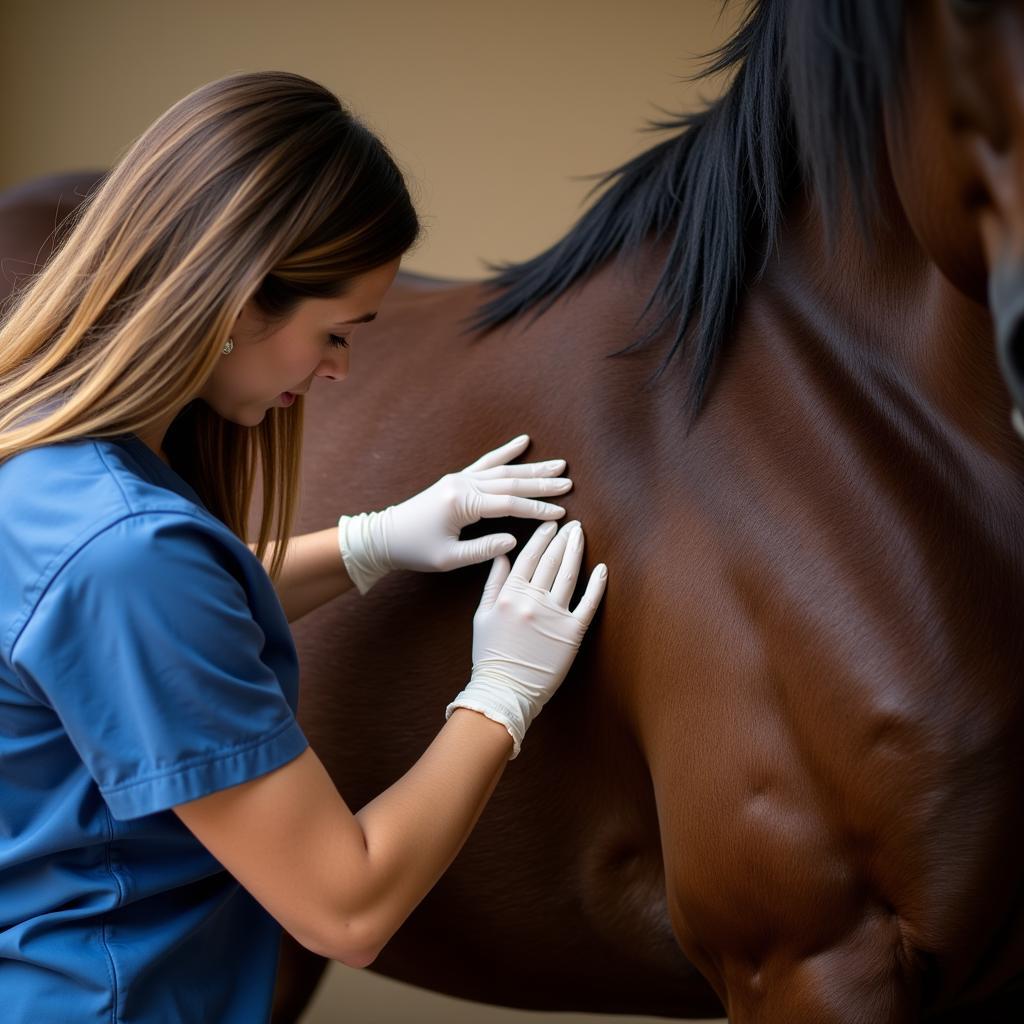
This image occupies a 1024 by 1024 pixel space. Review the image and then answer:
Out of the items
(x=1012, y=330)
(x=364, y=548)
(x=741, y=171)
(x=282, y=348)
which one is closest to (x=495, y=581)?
(x=364, y=548)

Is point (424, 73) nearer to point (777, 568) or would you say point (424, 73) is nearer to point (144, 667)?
point (777, 568)

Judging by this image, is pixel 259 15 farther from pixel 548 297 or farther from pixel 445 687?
pixel 445 687

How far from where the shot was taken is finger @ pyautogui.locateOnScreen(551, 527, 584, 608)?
3.00 ft

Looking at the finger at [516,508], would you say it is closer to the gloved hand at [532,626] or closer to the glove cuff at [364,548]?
the gloved hand at [532,626]

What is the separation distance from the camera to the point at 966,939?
771mm

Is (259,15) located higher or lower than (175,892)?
higher

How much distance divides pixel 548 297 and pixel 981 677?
52cm

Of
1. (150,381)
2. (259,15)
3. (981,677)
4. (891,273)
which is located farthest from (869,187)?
(259,15)

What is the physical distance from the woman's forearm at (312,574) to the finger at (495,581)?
0.17m

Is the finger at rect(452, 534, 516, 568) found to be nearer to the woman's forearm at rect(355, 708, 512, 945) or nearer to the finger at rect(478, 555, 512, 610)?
the finger at rect(478, 555, 512, 610)

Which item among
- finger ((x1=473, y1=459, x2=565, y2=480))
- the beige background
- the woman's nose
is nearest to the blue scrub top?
the woman's nose

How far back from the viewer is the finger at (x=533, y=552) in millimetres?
929

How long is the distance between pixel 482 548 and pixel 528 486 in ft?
0.20

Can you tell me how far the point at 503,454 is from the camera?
3.30ft
